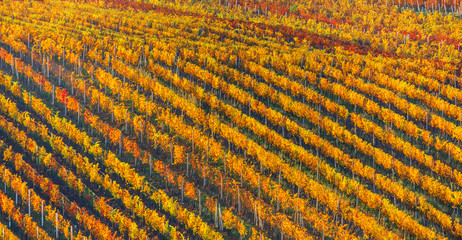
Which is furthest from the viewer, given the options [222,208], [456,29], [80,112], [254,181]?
[456,29]

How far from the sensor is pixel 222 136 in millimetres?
18562

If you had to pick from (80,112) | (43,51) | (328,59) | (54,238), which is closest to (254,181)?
(54,238)

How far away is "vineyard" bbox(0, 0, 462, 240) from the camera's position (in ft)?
49.0

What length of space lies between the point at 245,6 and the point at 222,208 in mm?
26428

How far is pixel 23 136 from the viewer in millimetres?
17672

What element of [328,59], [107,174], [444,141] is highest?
[328,59]

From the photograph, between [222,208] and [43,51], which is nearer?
[222,208]

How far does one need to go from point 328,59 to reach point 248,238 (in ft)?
44.5

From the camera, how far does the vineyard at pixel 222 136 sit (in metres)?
14.9

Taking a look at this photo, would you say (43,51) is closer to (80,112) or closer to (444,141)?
(80,112)

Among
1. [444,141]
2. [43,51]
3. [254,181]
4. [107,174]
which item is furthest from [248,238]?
[43,51]

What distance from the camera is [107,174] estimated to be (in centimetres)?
1627

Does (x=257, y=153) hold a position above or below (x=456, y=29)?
below

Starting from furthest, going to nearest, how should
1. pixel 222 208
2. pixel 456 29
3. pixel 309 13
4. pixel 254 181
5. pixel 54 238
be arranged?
pixel 309 13, pixel 456 29, pixel 254 181, pixel 222 208, pixel 54 238
